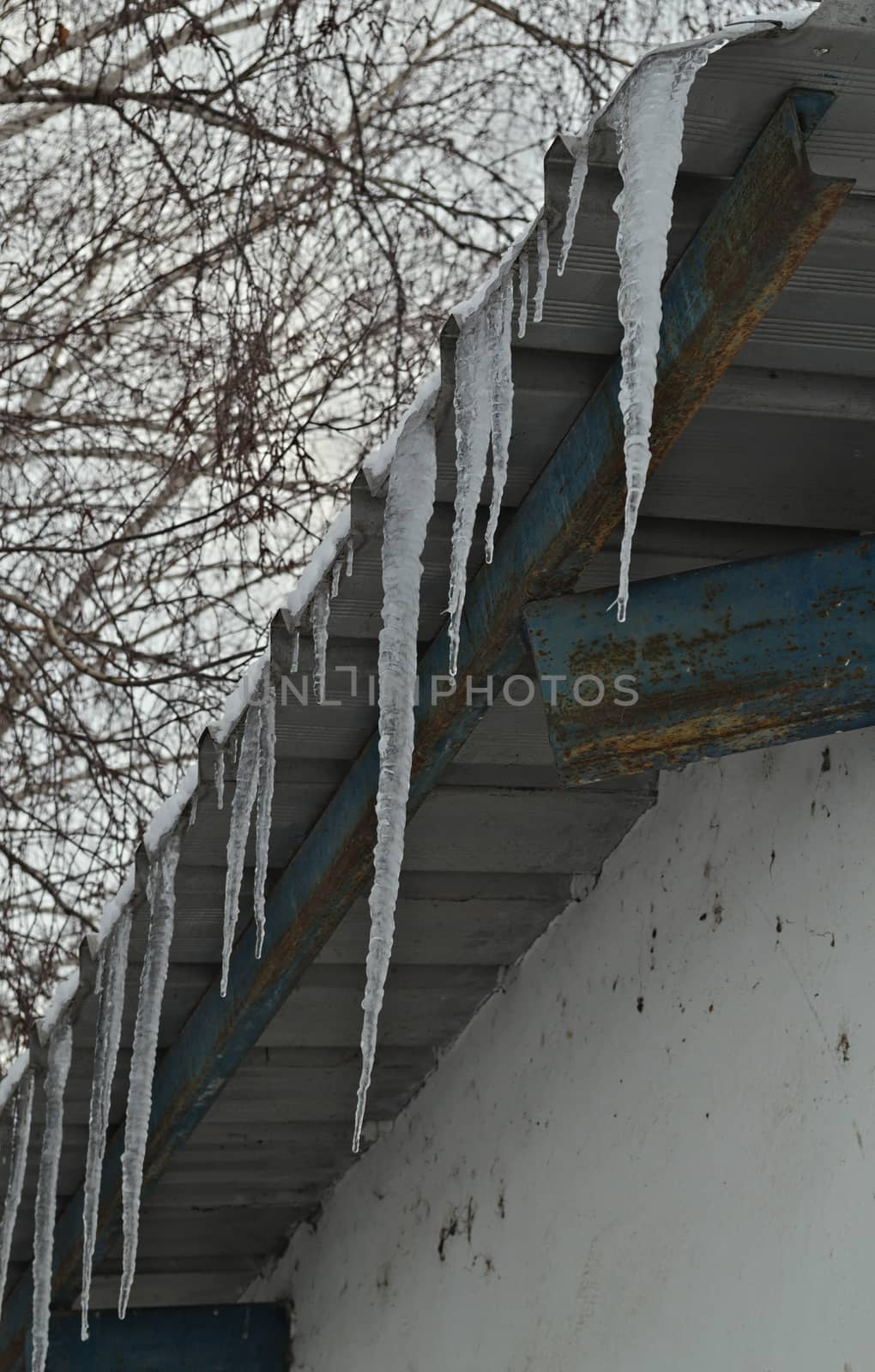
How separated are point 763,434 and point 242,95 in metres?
5.56

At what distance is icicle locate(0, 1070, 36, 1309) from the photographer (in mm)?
3602

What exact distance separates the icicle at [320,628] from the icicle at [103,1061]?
783 millimetres

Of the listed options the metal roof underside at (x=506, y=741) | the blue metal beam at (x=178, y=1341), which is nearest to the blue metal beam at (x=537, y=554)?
the metal roof underside at (x=506, y=741)

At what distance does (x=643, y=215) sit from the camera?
1.68 m

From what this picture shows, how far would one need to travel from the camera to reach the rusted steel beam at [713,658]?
7.28ft

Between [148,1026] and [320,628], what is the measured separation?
43.9 inches

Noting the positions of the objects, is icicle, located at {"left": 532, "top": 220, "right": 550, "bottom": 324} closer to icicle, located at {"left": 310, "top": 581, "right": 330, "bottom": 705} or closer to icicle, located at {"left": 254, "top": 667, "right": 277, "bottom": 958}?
icicle, located at {"left": 310, "top": 581, "right": 330, "bottom": 705}

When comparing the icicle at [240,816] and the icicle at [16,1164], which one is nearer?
the icicle at [240,816]

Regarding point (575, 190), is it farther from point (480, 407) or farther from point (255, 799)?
point (255, 799)

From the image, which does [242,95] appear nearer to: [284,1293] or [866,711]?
[284,1293]

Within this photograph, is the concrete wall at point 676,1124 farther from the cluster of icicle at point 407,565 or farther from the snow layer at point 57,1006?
the snow layer at point 57,1006

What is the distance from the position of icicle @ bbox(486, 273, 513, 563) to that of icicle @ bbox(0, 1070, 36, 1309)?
2005 millimetres

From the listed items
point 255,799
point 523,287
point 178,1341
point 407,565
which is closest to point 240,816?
point 255,799

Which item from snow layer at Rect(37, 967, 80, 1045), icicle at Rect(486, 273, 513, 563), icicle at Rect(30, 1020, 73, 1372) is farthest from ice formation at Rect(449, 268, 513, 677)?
icicle at Rect(30, 1020, 73, 1372)
